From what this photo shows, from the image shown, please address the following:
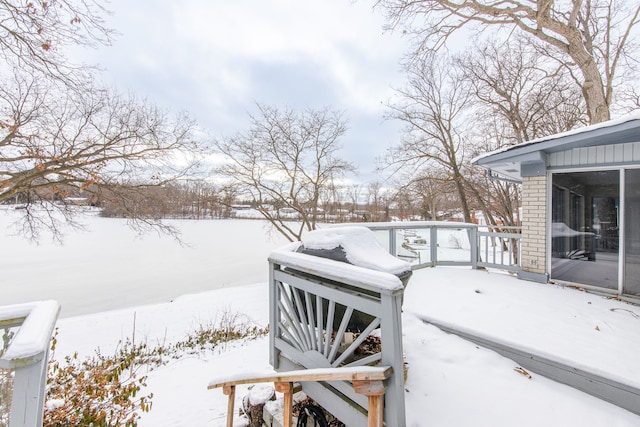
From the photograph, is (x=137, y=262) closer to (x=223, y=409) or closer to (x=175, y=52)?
(x=175, y=52)

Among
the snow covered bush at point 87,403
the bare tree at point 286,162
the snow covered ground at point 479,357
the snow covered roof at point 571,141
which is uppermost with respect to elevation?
the bare tree at point 286,162

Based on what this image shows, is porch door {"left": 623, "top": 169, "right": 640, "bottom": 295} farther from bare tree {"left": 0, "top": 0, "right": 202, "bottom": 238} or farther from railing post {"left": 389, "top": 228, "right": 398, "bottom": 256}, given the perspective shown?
bare tree {"left": 0, "top": 0, "right": 202, "bottom": 238}

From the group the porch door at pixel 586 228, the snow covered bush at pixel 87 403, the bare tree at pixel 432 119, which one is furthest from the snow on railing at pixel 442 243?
the bare tree at pixel 432 119

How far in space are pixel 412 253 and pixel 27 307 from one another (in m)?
5.46

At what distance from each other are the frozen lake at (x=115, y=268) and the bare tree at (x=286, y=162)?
222 cm

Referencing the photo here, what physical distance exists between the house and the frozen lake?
40.3 feet

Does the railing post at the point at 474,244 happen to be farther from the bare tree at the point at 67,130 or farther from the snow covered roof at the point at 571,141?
the bare tree at the point at 67,130

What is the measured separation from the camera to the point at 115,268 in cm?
1677

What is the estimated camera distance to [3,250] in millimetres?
18109

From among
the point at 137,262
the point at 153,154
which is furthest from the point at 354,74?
the point at 137,262

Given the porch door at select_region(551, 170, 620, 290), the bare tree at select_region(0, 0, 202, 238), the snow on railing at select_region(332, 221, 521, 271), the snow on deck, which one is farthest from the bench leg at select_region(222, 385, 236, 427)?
the bare tree at select_region(0, 0, 202, 238)

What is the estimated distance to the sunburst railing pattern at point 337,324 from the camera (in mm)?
1781

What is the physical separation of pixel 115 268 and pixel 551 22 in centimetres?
2275

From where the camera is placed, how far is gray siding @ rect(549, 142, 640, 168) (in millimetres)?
4262
